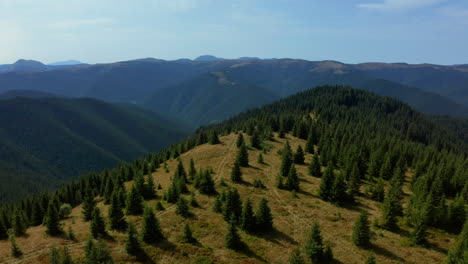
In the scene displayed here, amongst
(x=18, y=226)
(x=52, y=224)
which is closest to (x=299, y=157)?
(x=52, y=224)

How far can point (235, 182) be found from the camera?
272 feet

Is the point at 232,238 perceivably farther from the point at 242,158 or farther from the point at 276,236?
the point at 242,158

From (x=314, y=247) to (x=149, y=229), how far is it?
106ft

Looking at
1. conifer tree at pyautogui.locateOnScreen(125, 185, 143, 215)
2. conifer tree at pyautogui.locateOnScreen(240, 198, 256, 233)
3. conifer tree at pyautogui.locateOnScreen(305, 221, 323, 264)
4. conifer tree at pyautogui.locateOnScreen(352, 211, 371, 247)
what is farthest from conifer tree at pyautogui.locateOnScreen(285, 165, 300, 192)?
conifer tree at pyautogui.locateOnScreen(125, 185, 143, 215)

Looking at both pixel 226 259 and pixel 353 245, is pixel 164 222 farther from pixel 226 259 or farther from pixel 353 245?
pixel 353 245

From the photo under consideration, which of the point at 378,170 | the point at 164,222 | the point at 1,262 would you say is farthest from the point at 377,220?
the point at 1,262

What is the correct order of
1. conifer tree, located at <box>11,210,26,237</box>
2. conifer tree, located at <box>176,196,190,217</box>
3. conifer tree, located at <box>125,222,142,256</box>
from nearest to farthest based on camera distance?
1. conifer tree, located at <box>125,222,142,256</box>
2. conifer tree, located at <box>11,210,26,237</box>
3. conifer tree, located at <box>176,196,190,217</box>

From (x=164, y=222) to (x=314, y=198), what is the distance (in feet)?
137

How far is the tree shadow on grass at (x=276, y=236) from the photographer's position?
181 ft

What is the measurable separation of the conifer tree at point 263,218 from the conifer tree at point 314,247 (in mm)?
11862

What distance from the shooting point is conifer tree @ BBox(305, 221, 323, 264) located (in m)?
47.7

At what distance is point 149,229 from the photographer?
53.3 m

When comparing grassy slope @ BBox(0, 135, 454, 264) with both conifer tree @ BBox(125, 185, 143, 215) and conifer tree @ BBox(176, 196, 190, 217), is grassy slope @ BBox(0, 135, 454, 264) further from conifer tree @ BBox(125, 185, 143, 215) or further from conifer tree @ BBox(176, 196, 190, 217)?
conifer tree @ BBox(125, 185, 143, 215)

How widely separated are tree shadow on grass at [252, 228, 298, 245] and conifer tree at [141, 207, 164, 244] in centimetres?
2098
